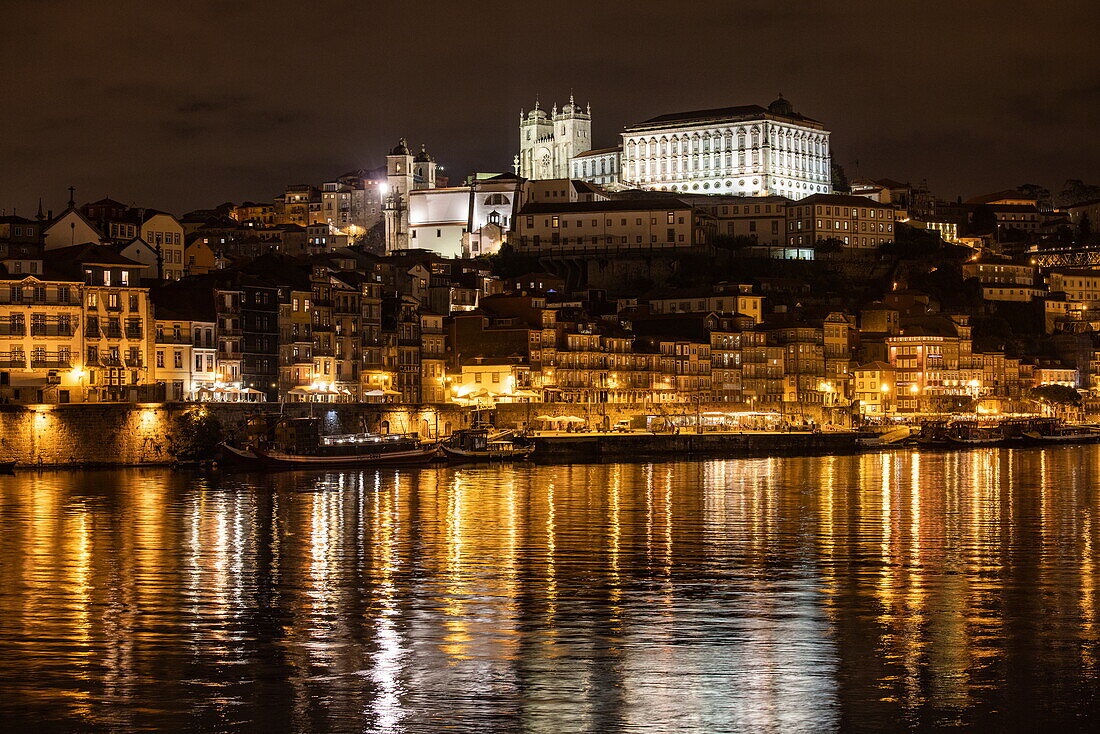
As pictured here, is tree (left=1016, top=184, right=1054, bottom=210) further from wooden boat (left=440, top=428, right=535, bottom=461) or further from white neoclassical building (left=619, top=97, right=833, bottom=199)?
wooden boat (left=440, top=428, right=535, bottom=461)

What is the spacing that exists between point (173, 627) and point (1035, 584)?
571 inches

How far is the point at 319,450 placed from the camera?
5988 cm

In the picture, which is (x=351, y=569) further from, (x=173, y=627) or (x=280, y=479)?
(x=280, y=479)

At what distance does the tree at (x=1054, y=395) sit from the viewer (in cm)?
10775

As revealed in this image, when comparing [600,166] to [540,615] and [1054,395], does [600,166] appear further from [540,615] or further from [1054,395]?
[540,615]

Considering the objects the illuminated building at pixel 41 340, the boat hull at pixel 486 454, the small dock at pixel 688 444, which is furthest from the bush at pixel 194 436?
the small dock at pixel 688 444

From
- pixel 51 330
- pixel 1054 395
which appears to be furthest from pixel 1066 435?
pixel 51 330

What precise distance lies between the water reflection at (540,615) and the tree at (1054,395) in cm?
6956

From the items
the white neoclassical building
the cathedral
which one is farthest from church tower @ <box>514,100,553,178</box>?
the white neoclassical building

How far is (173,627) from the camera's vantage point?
808 inches

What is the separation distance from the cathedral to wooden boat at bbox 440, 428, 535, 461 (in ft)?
297

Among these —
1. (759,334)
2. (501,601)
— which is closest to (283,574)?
(501,601)

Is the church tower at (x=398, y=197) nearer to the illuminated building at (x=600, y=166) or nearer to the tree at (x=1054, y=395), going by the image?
the illuminated building at (x=600, y=166)

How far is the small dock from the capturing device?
71.2 metres
